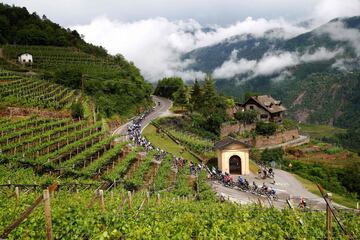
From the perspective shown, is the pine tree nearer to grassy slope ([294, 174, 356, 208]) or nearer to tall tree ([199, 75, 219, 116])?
tall tree ([199, 75, 219, 116])

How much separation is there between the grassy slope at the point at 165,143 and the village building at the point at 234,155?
4236mm

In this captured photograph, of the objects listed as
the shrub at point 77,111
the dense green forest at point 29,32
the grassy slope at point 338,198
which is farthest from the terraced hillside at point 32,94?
the dense green forest at point 29,32

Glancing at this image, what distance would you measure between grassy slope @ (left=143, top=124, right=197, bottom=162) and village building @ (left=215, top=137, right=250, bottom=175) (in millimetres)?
4236

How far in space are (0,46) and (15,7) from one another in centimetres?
3194

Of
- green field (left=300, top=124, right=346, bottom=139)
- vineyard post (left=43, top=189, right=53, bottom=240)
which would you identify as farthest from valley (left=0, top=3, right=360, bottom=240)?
green field (left=300, top=124, right=346, bottom=139)

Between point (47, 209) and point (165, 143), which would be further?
point (165, 143)

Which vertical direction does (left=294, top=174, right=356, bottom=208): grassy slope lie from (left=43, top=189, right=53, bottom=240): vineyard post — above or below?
below

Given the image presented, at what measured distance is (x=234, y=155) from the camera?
4128cm

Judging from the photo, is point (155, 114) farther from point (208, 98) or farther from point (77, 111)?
point (77, 111)

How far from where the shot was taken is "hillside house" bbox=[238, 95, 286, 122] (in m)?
81.9

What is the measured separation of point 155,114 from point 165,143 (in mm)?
18364

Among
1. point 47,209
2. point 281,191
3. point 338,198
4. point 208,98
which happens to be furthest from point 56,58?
point 47,209

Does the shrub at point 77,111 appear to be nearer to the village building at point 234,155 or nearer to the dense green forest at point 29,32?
the village building at point 234,155

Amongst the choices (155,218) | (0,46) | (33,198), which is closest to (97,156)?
(33,198)
